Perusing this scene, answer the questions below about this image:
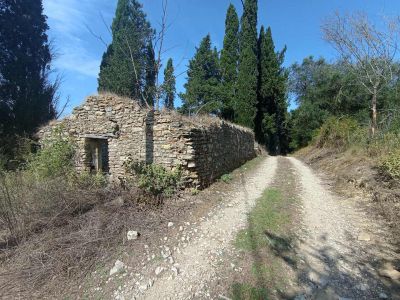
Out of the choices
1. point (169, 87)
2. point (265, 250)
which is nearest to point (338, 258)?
point (265, 250)

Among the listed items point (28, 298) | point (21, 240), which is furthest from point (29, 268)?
point (21, 240)

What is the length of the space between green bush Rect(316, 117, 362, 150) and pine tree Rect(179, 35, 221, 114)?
9939 mm

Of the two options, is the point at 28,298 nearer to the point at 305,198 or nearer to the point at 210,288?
the point at 210,288

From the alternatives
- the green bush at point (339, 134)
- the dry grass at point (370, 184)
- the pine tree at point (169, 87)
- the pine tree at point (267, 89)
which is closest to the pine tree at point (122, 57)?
the pine tree at point (169, 87)

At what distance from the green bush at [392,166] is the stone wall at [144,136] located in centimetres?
463

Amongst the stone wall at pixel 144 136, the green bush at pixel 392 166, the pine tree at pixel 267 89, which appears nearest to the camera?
the green bush at pixel 392 166

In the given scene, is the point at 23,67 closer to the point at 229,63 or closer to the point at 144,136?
the point at 144,136

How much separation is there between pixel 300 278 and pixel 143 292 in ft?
6.84

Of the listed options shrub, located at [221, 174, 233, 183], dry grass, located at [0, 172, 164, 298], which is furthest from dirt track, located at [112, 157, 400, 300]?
shrub, located at [221, 174, 233, 183]

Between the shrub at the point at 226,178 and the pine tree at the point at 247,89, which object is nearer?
the shrub at the point at 226,178

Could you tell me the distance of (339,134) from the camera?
15047 mm

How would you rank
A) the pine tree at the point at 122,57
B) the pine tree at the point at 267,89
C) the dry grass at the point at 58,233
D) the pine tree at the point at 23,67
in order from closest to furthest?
the dry grass at the point at 58,233
the pine tree at the point at 23,67
the pine tree at the point at 122,57
the pine tree at the point at 267,89

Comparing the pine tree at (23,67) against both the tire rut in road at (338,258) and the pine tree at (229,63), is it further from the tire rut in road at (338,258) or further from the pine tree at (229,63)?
the tire rut in road at (338,258)

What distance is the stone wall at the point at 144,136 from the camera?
7.32 m
